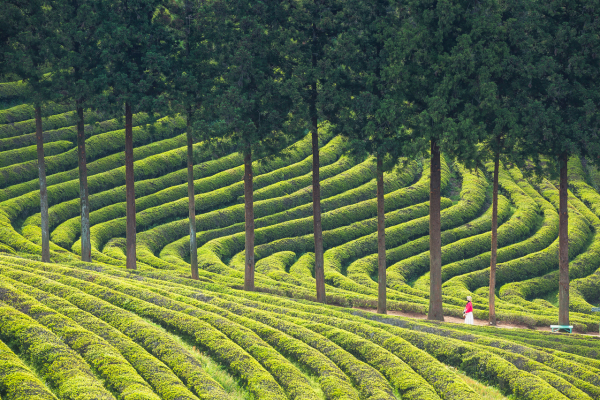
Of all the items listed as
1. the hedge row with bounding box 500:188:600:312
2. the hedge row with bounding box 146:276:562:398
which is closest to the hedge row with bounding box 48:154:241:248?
the hedge row with bounding box 146:276:562:398

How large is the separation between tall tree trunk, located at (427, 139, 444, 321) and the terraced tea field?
2.12 metres

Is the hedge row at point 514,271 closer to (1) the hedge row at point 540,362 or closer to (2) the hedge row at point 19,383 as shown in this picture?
(1) the hedge row at point 540,362

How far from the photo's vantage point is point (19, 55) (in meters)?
28.1

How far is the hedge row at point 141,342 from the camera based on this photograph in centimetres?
1534

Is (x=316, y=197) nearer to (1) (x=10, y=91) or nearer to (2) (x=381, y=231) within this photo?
(2) (x=381, y=231)

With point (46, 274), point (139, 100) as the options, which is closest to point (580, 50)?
point (139, 100)

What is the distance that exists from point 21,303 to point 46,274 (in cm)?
477

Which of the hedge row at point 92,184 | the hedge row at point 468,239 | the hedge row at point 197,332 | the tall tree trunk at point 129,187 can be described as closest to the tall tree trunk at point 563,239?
the hedge row at point 468,239

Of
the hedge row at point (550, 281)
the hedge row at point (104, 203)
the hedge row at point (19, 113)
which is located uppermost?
the hedge row at point (19, 113)

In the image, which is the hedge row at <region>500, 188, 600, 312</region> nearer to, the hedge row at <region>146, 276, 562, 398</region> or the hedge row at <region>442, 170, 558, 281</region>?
the hedge row at <region>442, 170, 558, 281</region>

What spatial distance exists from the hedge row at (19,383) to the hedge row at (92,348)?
165cm

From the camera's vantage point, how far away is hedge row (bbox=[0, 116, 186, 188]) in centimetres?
4594

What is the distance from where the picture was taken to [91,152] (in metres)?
50.9

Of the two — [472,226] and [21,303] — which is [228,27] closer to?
[21,303]
